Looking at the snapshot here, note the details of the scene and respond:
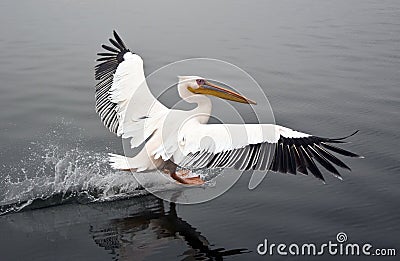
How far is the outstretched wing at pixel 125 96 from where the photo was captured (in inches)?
265

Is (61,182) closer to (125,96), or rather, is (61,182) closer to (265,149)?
(125,96)

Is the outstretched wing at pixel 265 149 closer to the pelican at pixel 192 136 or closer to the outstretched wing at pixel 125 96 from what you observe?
the pelican at pixel 192 136

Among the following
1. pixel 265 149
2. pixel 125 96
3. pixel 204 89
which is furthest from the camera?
pixel 125 96

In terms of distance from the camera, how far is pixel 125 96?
6895mm

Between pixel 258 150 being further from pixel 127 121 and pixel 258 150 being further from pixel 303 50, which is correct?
pixel 303 50

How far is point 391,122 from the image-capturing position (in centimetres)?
910

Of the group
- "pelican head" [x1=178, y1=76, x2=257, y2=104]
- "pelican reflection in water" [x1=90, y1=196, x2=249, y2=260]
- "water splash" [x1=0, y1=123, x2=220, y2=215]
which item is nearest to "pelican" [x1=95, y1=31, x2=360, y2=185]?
"pelican head" [x1=178, y1=76, x2=257, y2=104]

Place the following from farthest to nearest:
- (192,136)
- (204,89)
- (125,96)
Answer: (125,96)
(204,89)
(192,136)

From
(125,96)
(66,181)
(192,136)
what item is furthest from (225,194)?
(66,181)

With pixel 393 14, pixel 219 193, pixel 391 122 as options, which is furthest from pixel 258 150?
pixel 393 14

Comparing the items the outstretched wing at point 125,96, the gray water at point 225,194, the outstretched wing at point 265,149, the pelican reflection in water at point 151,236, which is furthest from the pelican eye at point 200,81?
the pelican reflection in water at point 151,236

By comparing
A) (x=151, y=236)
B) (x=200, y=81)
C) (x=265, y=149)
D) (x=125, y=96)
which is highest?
(x=200, y=81)

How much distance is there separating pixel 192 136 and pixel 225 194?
1254 millimetres

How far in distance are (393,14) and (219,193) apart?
50.5ft
